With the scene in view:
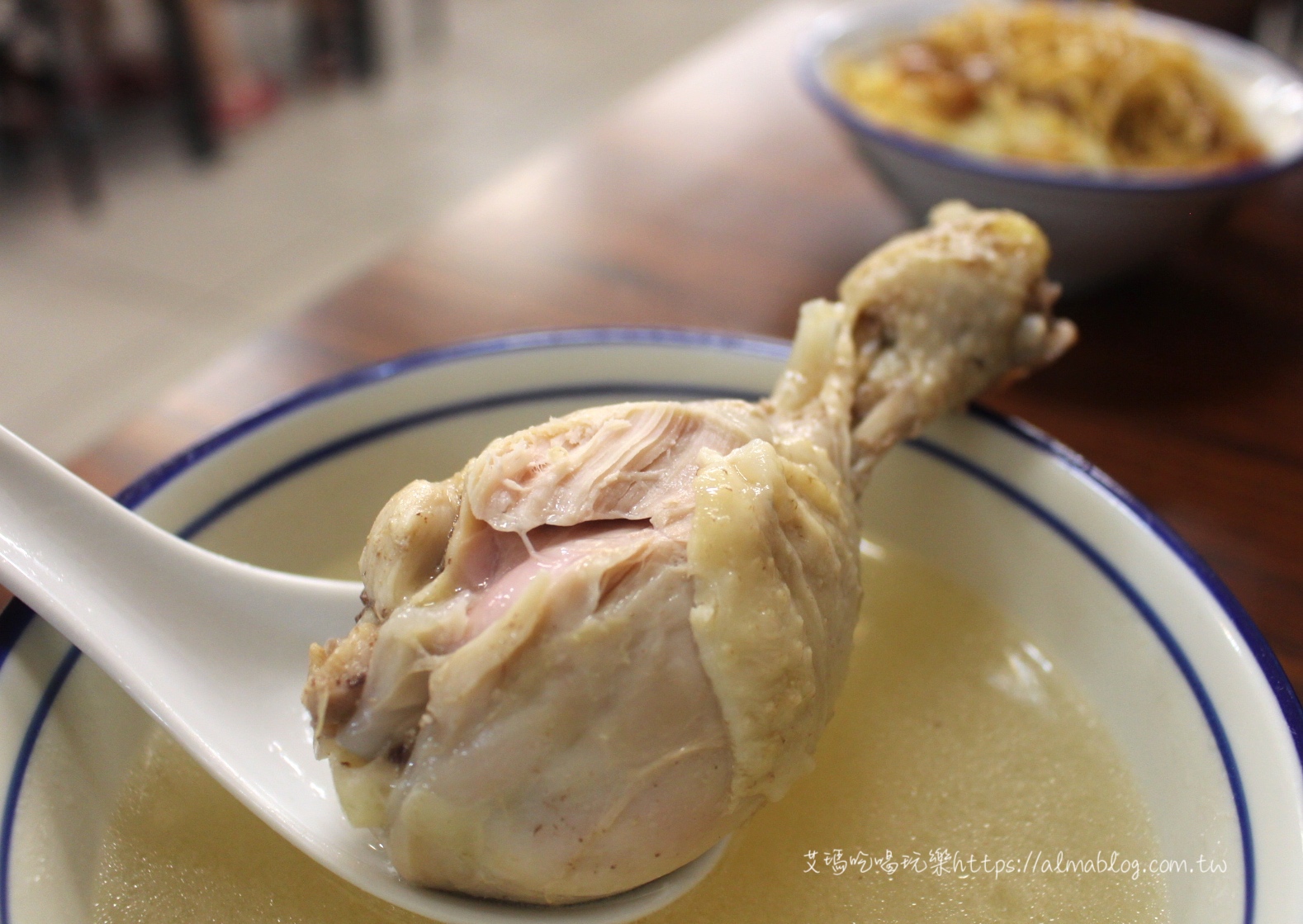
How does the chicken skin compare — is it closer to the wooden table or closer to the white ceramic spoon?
the white ceramic spoon

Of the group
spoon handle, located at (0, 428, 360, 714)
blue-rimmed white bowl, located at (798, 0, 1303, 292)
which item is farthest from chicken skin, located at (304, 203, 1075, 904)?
blue-rimmed white bowl, located at (798, 0, 1303, 292)

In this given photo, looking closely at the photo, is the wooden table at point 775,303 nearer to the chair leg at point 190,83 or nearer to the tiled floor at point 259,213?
the tiled floor at point 259,213

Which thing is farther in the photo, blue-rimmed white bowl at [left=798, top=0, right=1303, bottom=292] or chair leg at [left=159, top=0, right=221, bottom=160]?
chair leg at [left=159, top=0, right=221, bottom=160]

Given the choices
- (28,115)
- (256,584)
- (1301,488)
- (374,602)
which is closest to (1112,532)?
(1301,488)

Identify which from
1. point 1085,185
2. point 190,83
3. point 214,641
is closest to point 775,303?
point 1085,185

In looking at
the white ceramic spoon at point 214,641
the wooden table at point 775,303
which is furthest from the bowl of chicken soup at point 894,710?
the wooden table at point 775,303

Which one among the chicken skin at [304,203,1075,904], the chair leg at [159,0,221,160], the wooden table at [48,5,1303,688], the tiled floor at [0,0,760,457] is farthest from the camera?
the chair leg at [159,0,221,160]
